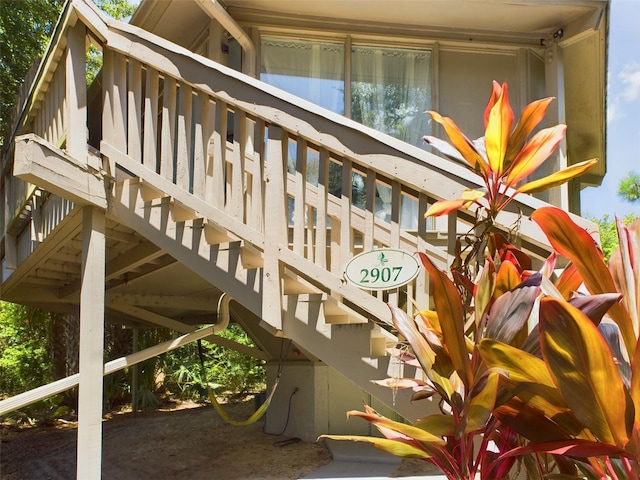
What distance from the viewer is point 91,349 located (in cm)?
319

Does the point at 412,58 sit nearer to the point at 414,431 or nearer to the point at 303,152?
the point at 303,152

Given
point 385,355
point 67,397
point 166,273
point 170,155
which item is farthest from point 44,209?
point 67,397

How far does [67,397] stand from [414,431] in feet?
34.1

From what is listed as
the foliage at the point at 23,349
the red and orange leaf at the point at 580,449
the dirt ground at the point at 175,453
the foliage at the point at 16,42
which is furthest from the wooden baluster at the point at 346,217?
the foliage at the point at 23,349

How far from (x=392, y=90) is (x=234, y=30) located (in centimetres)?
182

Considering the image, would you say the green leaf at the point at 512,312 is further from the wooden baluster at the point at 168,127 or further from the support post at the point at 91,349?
the support post at the point at 91,349

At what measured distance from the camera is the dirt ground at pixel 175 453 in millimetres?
4914

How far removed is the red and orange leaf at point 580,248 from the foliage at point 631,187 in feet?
53.2

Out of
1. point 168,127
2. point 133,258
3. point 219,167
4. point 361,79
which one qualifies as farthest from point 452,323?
point 361,79

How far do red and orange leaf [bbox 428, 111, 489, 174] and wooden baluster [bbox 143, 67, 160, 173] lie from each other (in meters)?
1.95

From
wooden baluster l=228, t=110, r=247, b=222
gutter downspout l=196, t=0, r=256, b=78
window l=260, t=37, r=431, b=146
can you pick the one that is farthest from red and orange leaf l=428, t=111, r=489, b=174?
window l=260, t=37, r=431, b=146

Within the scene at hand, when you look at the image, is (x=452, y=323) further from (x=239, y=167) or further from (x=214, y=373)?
(x=214, y=373)

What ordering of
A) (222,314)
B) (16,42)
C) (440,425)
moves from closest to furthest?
1. (440,425)
2. (222,314)
3. (16,42)

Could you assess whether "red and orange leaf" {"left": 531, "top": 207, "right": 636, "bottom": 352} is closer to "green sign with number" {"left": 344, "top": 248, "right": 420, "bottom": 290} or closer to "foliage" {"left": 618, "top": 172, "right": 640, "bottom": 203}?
"green sign with number" {"left": 344, "top": 248, "right": 420, "bottom": 290}
